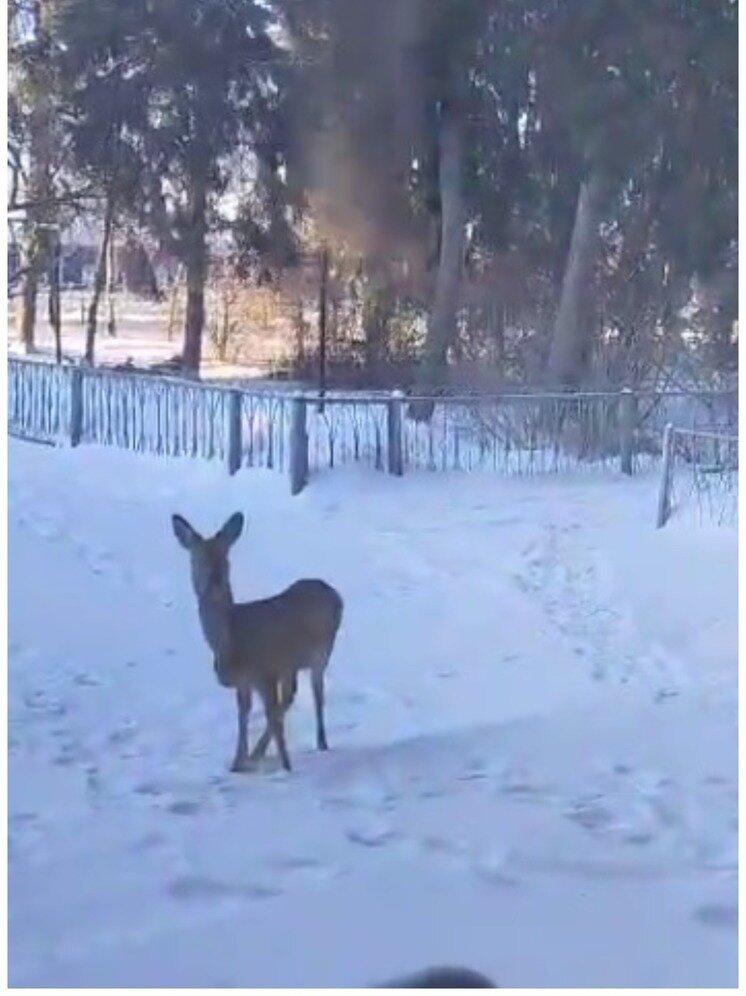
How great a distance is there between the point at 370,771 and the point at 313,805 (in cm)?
14

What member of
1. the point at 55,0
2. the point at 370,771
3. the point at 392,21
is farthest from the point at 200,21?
the point at 370,771

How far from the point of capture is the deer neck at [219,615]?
80.7 inches

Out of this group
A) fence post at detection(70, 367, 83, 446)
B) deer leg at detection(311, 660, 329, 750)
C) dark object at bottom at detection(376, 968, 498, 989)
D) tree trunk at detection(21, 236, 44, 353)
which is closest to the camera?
dark object at bottom at detection(376, 968, 498, 989)

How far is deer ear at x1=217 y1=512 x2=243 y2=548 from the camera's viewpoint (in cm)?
207

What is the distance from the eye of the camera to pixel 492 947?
1.47m

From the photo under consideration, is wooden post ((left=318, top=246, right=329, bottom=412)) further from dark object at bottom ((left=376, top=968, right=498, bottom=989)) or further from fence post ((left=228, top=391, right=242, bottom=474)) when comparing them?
dark object at bottom ((left=376, top=968, right=498, bottom=989))

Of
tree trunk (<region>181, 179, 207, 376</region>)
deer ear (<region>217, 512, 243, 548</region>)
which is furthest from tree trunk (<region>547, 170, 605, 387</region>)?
deer ear (<region>217, 512, 243, 548</region>)

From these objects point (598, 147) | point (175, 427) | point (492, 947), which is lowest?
point (492, 947)

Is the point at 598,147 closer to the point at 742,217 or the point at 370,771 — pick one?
the point at 742,217

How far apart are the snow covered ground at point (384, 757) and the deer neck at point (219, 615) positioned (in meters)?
0.12

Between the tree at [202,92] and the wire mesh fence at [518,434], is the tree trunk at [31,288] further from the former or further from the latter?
the wire mesh fence at [518,434]

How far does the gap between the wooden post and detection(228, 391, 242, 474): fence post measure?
0.20 metres

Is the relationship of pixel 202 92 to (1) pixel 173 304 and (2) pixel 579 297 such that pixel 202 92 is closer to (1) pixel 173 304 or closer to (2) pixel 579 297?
(1) pixel 173 304

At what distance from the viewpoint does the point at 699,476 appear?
3354 millimetres
